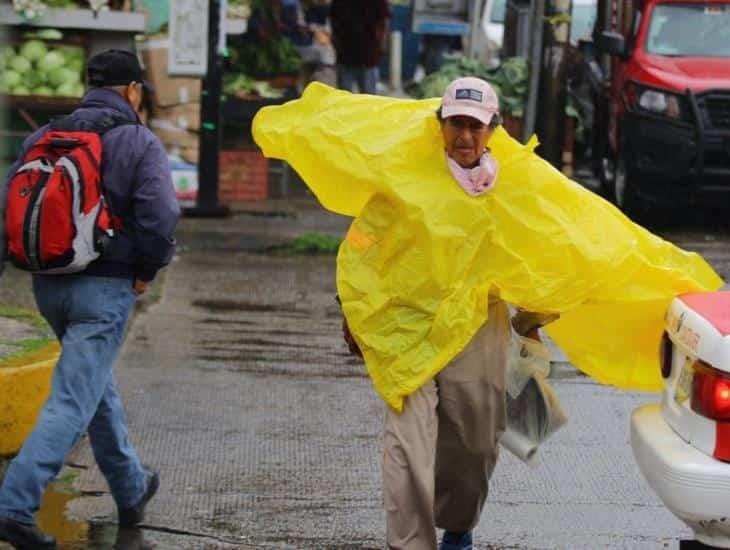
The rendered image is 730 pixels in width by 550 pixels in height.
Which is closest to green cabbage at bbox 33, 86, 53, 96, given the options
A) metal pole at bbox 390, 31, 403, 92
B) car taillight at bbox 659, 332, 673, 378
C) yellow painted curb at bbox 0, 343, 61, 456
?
yellow painted curb at bbox 0, 343, 61, 456

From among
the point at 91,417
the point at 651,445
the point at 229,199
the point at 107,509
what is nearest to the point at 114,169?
the point at 91,417

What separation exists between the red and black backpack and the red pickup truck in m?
8.15

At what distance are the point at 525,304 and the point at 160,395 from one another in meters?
3.18

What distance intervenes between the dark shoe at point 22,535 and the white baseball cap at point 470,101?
1896 millimetres

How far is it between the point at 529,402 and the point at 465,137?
995 millimetres

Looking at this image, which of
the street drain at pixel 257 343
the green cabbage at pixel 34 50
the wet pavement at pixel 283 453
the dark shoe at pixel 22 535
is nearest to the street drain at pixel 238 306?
the wet pavement at pixel 283 453

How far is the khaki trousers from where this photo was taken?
5.20m

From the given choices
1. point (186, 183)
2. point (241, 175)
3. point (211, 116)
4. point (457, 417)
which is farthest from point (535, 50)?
point (457, 417)

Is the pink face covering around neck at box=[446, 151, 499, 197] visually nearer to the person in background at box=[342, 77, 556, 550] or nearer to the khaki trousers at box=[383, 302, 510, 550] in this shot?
the person in background at box=[342, 77, 556, 550]

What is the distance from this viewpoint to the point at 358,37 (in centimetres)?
1571

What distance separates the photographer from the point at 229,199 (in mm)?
14328

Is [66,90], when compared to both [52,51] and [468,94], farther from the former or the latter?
[468,94]

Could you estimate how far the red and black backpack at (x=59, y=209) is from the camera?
5441mm

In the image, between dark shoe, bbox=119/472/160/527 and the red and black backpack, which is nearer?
the red and black backpack
